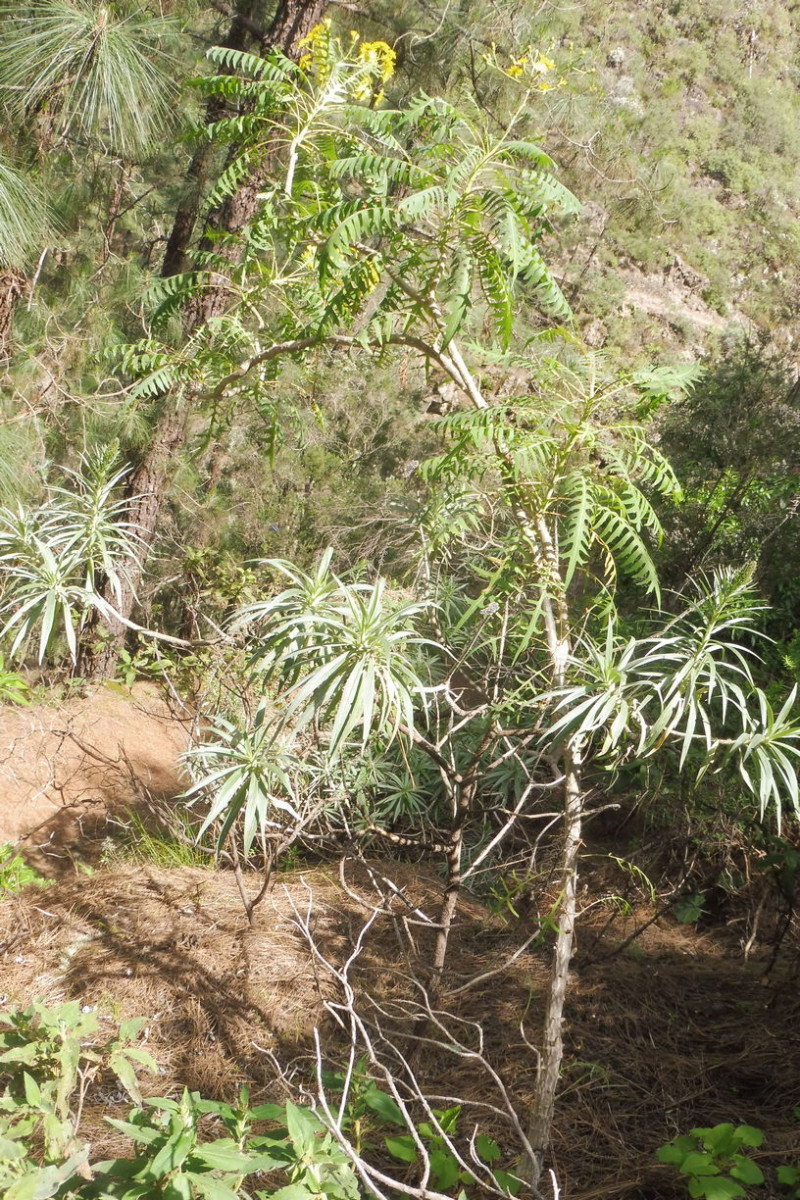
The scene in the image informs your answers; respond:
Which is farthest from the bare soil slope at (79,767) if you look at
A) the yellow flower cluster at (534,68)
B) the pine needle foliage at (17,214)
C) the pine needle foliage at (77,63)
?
the yellow flower cluster at (534,68)

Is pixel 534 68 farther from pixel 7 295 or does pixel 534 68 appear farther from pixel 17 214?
pixel 7 295

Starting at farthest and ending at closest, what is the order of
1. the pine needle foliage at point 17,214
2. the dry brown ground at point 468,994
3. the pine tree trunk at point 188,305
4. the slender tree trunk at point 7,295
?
1. the pine tree trunk at point 188,305
2. the slender tree trunk at point 7,295
3. the pine needle foliage at point 17,214
4. the dry brown ground at point 468,994

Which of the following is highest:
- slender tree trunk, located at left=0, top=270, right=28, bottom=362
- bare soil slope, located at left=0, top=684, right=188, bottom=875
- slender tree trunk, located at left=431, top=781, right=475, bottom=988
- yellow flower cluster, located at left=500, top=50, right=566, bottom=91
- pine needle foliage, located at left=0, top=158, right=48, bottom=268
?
yellow flower cluster, located at left=500, top=50, right=566, bottom=91

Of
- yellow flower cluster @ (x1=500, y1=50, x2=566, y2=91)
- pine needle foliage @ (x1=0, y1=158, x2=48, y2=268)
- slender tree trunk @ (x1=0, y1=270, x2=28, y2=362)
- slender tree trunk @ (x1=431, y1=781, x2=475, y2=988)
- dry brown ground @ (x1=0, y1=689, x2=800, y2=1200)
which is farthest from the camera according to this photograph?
slender tree trunk @ (x1=0, y1=270, x2=28, y2=362)

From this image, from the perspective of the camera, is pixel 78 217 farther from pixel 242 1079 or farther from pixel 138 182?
pixel 242 1079

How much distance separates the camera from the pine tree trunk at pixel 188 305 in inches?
213

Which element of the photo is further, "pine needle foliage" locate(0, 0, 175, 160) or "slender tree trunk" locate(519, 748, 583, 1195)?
"pine needle foliage" locate(0, 0, 175, 160)

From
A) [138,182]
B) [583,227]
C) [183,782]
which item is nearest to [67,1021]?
[183,782]

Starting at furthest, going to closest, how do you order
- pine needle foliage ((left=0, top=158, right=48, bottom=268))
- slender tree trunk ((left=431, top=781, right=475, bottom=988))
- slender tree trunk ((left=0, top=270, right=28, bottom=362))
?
slender tree trunk ((left=0, top=270, right=28, bottom=362)) → pine needle foliage ((left=0, top=158, right=48, bottom=268)) → slender tree trunk ((left=431, top=781, right=475, bottom=988))

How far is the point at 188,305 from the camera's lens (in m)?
5.84

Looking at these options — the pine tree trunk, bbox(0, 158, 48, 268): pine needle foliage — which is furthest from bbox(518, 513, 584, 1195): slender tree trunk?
the pine tree trunk

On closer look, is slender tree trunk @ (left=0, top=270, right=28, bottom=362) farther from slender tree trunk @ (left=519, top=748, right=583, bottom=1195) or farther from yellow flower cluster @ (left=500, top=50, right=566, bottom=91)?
slender tree trunk @ (left=519, top=748, right=583, bottom=1195)

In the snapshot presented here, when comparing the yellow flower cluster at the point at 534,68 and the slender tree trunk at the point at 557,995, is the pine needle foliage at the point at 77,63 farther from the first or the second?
the slender tree trunk at the point at 557,995

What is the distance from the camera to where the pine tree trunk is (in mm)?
5398
